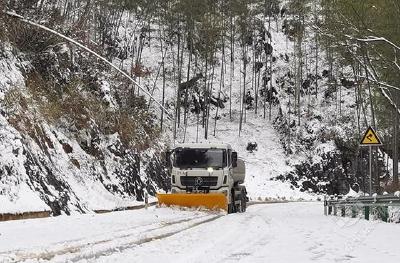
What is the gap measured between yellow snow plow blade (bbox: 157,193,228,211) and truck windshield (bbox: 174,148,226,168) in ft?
5.58

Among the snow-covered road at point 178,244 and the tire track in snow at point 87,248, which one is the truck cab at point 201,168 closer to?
the snow-covered road at point 178,244

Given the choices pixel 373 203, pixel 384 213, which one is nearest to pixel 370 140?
pixel 373 203

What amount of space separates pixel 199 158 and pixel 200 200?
2176mm

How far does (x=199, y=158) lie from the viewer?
20.8 meters

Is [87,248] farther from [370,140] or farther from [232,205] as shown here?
[232,205]

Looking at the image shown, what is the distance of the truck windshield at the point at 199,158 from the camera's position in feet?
67.7

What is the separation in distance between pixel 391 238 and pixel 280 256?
3786 mm

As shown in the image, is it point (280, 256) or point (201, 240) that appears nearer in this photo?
point (280, 256)

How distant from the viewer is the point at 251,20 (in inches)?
2800

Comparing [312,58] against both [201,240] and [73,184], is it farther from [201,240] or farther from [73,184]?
[201,240]

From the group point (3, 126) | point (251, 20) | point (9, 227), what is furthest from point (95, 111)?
point (251, 20)

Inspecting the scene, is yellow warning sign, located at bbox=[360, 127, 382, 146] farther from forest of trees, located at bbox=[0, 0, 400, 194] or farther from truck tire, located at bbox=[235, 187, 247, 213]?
forest of trees, located at bbox=[0, 0, 400, 194]

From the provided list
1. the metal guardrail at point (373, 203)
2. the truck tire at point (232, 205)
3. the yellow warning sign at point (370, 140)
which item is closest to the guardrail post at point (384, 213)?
the metal guardrail at point (373, 203)

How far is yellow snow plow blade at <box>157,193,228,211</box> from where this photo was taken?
62.8 feet
